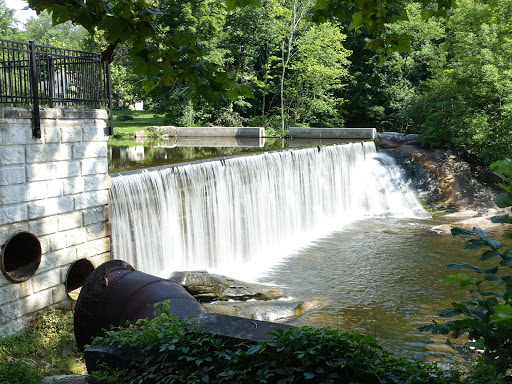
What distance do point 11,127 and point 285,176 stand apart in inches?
404

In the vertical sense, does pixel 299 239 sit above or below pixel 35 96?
below

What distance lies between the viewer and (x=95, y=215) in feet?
29.8

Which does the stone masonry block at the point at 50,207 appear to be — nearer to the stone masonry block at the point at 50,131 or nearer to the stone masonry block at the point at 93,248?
the stone masonry block at the point at 93,248

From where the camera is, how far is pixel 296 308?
10.2 meters

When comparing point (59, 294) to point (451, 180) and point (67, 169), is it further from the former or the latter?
point (451, 180)

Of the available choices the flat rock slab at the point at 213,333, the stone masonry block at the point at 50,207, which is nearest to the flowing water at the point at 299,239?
the stone masonry block at the point at 50,207

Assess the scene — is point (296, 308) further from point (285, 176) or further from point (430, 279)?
point (285, 176)

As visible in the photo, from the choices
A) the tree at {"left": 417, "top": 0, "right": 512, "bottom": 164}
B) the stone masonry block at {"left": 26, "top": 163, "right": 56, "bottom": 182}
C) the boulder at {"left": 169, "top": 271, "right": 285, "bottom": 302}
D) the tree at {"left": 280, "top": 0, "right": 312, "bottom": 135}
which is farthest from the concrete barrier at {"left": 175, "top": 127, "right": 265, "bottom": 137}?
the stone masonry block at {"left": 26, "top": 163, "right": 56, "bottom": 182}

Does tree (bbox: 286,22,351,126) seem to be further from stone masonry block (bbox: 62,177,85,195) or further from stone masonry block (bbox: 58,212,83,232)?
stone masonry block (bbox: 58,212,83,232)

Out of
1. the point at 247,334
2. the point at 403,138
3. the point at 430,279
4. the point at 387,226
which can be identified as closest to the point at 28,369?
the point at 247,334

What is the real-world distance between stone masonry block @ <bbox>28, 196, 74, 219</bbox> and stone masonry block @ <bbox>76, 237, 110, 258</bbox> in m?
0.68

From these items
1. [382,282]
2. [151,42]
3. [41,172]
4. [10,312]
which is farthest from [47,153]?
[382,282]

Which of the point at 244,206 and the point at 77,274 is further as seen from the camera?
the point at 244,206

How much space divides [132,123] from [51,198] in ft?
109
